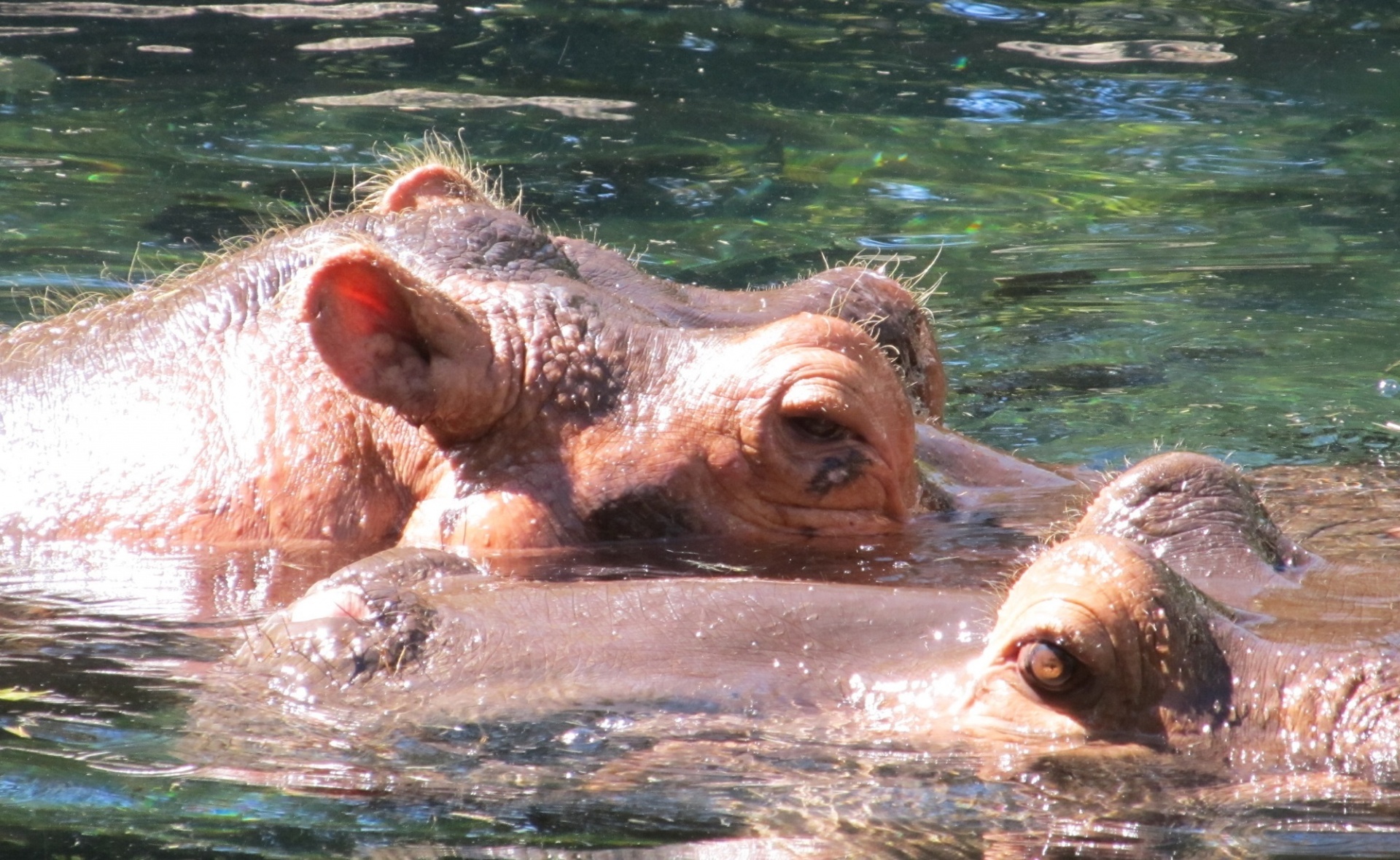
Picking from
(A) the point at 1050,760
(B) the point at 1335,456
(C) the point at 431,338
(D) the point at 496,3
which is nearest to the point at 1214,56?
(D) the point at 496,3

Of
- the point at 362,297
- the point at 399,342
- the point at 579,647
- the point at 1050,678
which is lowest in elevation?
the point at 579,647

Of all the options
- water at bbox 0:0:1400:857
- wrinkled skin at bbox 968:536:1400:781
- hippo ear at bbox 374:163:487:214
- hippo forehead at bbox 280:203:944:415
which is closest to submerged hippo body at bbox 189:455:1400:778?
wrinkled skin at bbox 968:536:1400:781

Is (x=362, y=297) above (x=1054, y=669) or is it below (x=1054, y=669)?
above

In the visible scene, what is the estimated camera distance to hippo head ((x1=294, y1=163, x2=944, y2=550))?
4848 mm

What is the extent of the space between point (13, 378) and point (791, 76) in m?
8.19

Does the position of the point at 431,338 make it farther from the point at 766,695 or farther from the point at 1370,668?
the point at 1370,668

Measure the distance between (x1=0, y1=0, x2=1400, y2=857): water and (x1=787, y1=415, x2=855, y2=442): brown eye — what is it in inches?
12.7

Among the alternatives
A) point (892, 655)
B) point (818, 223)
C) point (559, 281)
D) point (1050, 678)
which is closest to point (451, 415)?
point (559, 281)

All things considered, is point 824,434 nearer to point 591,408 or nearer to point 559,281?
point 591,408

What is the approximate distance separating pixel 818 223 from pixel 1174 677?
7.32m

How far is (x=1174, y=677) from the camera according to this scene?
3.68m

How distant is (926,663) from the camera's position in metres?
4.02

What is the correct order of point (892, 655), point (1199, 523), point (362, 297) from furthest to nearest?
point (362, 297)
point (1199, 523)
point (892, 655)

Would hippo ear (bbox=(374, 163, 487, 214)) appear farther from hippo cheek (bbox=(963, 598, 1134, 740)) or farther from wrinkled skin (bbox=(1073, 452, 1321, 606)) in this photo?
hippo cheek (bbox=(963, 598, 1134, 740))
